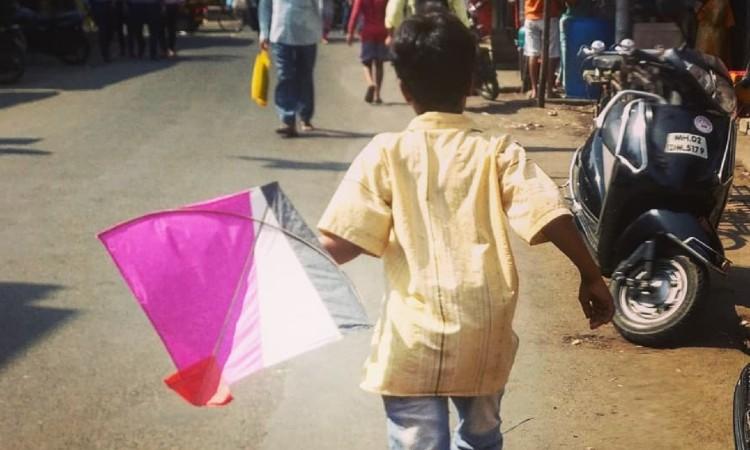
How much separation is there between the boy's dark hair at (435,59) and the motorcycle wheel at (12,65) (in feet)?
53.4

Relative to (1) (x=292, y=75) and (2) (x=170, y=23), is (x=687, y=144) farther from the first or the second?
(2) (x=170, y=23)

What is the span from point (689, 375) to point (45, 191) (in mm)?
5693

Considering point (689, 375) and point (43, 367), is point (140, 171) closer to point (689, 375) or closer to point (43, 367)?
point (43, 367)

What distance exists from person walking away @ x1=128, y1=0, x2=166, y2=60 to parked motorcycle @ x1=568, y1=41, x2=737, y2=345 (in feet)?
55.8

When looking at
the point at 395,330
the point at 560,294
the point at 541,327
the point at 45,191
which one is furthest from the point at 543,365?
the point at 45,191

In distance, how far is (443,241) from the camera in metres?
3.01

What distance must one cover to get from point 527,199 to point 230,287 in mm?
744

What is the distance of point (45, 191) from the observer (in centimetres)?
962

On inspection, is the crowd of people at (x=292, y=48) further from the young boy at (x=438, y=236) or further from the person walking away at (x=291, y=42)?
the young boy at (x=438, y=236)

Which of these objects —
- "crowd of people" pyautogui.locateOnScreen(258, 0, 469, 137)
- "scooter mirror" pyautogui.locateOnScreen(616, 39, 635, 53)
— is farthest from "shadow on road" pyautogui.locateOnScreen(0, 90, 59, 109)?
"scooter mirror" pyautogui.locateOnScreen(616, 39, 635, 53)

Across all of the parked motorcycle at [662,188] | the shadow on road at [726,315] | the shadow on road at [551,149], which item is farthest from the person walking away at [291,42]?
the shadow on road at [726,315]

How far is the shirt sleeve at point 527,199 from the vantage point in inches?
119

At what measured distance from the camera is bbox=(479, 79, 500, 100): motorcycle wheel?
615 inches

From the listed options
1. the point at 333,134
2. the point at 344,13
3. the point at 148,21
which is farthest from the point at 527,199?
the point at 344,13
